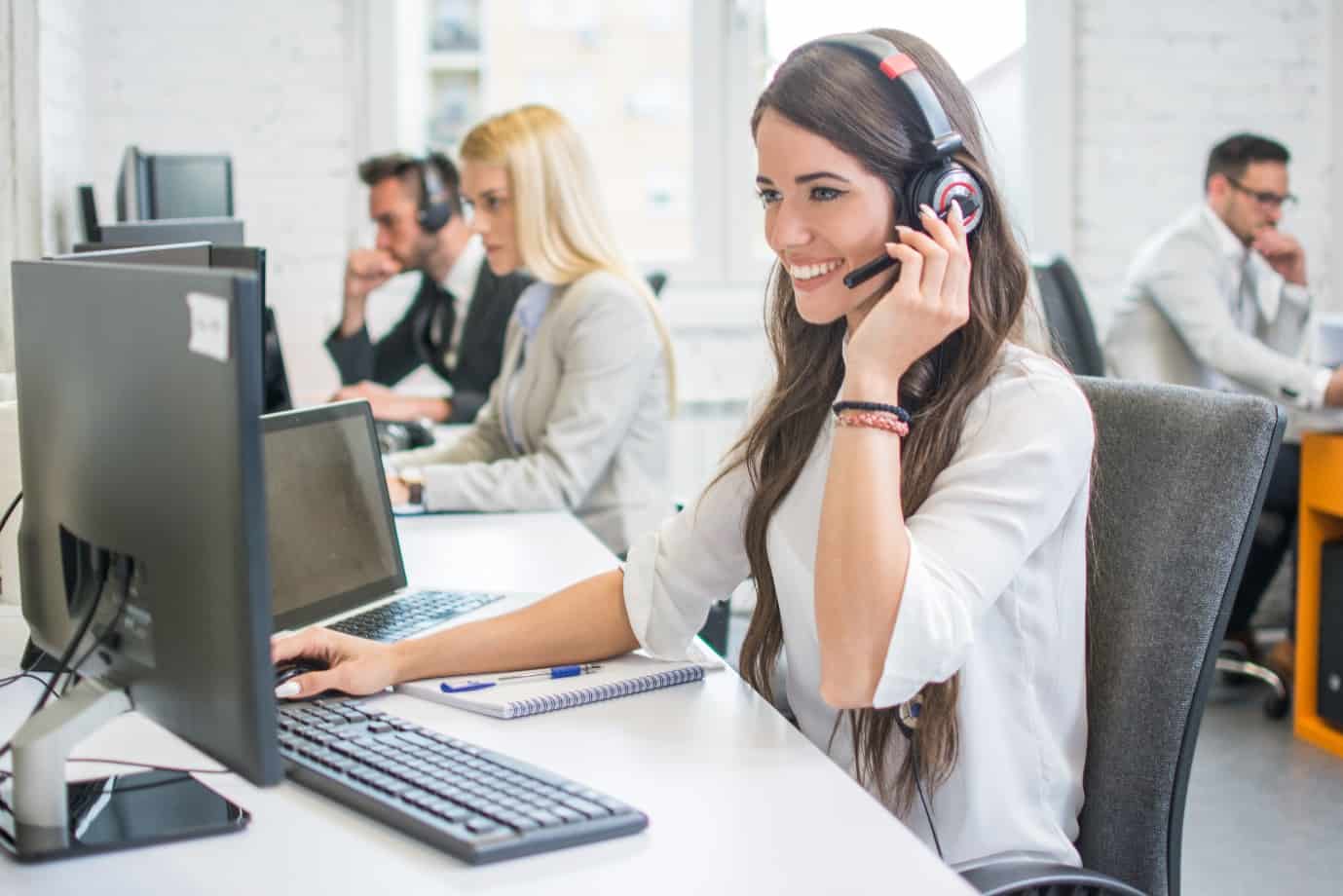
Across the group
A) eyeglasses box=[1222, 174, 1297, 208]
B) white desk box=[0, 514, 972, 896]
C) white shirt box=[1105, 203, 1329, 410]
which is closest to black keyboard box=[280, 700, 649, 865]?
white desk box=[0, 514, 972, 896]

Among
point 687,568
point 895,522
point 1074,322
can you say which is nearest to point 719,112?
point 1074,322

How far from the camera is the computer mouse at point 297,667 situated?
125 centimetres

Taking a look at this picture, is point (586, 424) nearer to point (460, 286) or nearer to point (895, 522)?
point (895, 522)

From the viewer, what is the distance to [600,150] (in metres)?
4.16

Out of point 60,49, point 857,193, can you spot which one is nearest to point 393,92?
point 60,49

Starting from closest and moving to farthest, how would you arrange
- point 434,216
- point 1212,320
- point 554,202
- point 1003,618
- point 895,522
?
point 895,522
point 1003,618
point 554,202
point 1212,320
point 434,216

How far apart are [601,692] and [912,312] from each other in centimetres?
41

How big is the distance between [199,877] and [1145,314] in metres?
3.14

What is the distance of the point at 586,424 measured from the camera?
7.88 ft

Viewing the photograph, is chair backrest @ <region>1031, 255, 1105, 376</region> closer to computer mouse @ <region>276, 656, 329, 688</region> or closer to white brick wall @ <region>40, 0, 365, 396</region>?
white brick wall @ <region>40, 0, 365, 396</region>

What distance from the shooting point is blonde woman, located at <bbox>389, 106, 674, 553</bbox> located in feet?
7.92

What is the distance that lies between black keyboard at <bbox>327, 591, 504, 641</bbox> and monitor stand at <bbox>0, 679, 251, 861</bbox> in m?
0.45

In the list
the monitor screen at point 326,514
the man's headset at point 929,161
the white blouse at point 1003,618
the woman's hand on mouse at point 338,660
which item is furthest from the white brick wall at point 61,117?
the white blouse at point 1003,618

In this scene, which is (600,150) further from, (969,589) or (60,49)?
(969,589)
